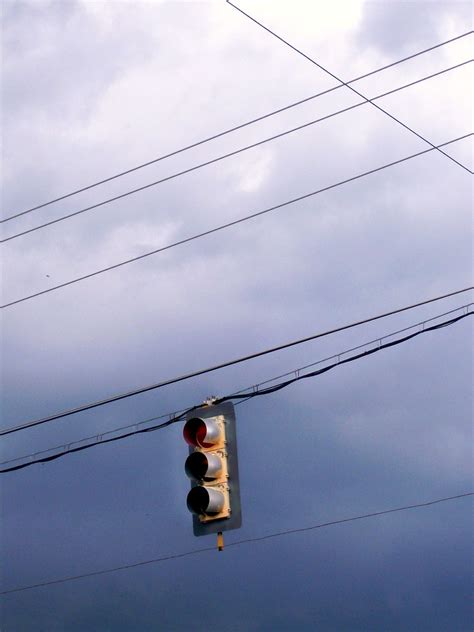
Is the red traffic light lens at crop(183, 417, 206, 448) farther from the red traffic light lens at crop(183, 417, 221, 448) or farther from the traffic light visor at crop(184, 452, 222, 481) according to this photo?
the traffic light visor at crop(184, 452, 222, 481)

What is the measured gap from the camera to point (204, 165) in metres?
12.9

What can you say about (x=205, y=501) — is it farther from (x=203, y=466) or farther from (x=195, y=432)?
(x=195, y=432)

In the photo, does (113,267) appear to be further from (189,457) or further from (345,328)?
(189,457)

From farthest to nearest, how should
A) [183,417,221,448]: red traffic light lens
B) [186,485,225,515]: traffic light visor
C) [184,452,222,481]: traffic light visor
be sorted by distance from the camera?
1. [183,417,221,448]: red traffic light lens
2. [184,452,222,481]: traffic light visor
3. [186,485,225,515]: traffic light visor

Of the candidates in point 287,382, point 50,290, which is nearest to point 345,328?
point 287,382

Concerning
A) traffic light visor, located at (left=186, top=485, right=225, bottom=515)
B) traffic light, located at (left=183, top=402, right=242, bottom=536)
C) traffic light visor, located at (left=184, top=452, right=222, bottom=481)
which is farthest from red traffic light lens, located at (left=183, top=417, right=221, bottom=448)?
traffic light visor, located at (left=186, top=485, right=225, bottom=515)

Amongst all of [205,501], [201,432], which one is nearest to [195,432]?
[201,432]

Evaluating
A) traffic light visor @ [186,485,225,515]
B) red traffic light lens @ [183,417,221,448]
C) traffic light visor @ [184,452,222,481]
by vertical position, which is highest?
red traffic light lens @ [183,417,221,448]

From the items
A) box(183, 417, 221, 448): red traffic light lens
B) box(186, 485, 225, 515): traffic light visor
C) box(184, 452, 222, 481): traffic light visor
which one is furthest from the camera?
box(183, 417, 221, 448): red traffic light lens

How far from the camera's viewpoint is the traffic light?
927 centimetres

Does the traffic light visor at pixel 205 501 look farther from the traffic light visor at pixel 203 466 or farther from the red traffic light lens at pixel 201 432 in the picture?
the red traffic light lens at pixel 201 432

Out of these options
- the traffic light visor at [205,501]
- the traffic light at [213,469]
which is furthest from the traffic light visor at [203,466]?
the traffic light visor at [205,501]

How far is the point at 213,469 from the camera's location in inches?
370

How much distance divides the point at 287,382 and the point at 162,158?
3.48 m
